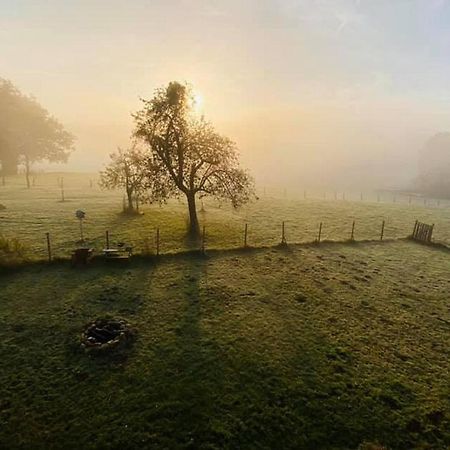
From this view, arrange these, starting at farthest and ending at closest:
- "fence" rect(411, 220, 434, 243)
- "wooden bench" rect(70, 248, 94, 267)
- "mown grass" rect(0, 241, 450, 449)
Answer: "fence" rect(411, 220, 434, 243) → "wooden bench" rect(70, 248, 94, 267) → "mown grass" rect(0, 241, 450, 449)

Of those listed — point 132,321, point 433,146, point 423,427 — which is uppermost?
point 433,146

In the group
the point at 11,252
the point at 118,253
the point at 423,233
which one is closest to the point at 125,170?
the point at 118,253

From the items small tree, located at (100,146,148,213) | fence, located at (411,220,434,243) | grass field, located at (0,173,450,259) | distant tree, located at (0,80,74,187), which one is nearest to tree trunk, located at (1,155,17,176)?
distant tree, located at (0,80,74,187)

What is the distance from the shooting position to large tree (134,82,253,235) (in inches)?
1163

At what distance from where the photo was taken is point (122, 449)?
29.7ft

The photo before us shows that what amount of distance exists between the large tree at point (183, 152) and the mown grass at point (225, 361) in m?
10.5

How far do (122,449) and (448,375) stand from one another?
1241 cm

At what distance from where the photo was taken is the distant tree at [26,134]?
257 ft

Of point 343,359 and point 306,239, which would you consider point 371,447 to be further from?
point 306,239

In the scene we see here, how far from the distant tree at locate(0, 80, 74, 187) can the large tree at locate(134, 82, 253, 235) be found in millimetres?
56677

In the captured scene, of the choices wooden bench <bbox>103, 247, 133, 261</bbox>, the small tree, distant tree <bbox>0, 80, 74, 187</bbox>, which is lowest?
wooden bench <bbox>103, 247, 133, 261</bbox>

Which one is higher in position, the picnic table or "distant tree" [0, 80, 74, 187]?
"distant tree" [0, 80, 74, 187]

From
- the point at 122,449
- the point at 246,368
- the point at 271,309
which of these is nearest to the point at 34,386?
the point at 122,449

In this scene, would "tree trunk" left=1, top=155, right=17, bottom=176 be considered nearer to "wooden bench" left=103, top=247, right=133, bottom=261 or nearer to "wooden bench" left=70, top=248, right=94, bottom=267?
"wooden bench" left=70, top=248, right=94, bottom=267
